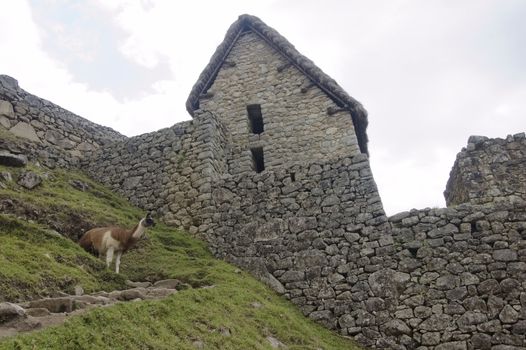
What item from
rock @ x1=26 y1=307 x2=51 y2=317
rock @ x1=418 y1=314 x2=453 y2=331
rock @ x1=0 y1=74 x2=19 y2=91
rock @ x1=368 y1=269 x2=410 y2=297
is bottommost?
rock @ x1=418 y1=314 x2=453 y2=331

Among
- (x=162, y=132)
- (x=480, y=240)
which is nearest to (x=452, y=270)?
(x=480, y=240)

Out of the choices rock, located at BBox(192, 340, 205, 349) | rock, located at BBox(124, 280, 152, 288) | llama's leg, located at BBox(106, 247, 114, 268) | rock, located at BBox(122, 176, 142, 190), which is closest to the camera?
rock, located at BBox(192, 340, 205, 349)

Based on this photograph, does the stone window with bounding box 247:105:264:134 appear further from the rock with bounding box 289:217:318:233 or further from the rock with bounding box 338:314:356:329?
the rock with bounding box 338:314:356:329

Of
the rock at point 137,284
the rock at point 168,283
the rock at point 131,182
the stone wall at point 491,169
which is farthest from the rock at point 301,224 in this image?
the rock at point 131,182

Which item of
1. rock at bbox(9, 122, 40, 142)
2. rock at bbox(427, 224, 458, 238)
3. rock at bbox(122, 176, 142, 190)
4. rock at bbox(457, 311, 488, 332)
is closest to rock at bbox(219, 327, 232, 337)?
rock at bbox(457, 311, 488, 332)

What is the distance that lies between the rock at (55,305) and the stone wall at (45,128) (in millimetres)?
8611

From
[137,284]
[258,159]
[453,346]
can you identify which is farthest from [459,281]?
[258,159]

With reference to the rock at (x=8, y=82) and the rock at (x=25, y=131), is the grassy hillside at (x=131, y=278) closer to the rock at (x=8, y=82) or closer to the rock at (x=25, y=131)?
the rock at (x=25, y=131)

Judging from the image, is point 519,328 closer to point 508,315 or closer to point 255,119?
point 508,315

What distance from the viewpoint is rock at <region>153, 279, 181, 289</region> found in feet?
26.6

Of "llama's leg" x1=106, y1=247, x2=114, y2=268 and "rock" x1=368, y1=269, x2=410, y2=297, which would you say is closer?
"llama's leg" x1=106, y1=247, x2=114, y2=268

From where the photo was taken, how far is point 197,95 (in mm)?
17094

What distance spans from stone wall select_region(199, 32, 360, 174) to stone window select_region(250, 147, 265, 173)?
0.59 feet

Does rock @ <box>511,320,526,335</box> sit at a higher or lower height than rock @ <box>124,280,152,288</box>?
lower
